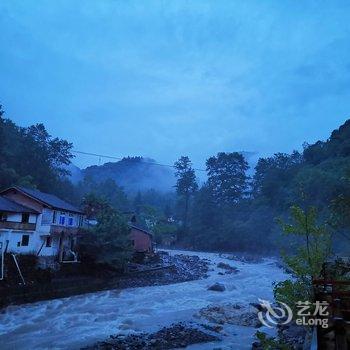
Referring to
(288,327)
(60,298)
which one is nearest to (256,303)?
(288,327)

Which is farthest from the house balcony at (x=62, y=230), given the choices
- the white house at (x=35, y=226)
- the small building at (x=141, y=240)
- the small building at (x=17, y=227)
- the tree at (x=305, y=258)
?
the tree at (x=305, y=258)

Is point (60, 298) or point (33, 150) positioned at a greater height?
point (33, 150)

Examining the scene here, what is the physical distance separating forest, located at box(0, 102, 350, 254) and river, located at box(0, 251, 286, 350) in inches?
550

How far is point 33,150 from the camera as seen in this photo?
5159 centimetres

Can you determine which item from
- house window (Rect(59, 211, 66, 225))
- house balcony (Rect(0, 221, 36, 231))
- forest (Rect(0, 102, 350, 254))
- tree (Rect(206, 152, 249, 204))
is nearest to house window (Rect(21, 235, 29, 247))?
house balcony (Rect(0, 221, 36, 231))

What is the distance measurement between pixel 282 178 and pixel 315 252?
71.0 m

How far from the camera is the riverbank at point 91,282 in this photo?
2341 cm

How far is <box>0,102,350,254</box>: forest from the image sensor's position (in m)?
50.6

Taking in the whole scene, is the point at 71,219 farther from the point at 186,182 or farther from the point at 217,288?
the point at 186,182

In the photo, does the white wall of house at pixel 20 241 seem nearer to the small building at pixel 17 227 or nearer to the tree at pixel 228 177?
the small building at pixel 17 227

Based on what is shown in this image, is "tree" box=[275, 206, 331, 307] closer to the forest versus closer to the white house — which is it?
the white house

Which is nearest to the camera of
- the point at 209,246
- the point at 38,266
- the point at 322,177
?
the point at 38,266

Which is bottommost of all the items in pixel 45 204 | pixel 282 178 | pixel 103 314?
pixel 103 314

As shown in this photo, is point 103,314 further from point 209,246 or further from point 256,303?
point 209,246
